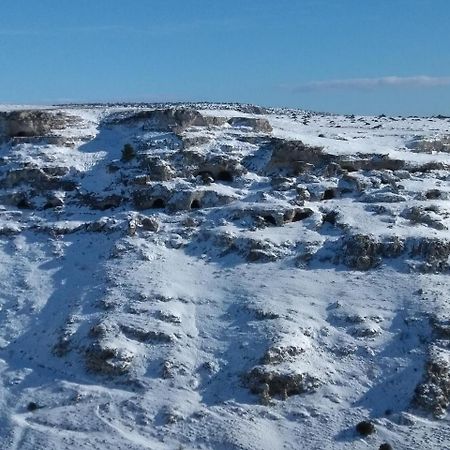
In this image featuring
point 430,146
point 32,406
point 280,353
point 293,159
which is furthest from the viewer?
point 430,146

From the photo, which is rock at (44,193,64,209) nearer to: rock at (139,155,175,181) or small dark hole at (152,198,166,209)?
rock at (139,155,175,181)

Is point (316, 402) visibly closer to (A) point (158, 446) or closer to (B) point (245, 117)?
(A) point (158, 446)

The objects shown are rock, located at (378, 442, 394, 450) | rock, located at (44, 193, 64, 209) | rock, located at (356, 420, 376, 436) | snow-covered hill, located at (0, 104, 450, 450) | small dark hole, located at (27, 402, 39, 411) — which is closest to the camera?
rock, located at (378, 442, 394, 450)

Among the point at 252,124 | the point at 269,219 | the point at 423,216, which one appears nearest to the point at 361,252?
the point at 423,216

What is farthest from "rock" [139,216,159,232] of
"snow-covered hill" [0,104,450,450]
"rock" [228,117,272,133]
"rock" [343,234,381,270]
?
"rock" [228,117,272,133]

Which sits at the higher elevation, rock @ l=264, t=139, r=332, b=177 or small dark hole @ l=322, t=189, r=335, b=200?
rock @ l=264, t=139, r=332, b=177

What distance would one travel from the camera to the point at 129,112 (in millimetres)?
55031

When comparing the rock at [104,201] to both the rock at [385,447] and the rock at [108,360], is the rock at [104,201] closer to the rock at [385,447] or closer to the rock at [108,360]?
the rock at [108,360]

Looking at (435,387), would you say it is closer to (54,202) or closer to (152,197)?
(152,197)

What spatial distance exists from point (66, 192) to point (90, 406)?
61.3ft

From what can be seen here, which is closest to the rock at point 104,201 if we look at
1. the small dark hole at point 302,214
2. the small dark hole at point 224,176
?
the small dark hole at point 224,176

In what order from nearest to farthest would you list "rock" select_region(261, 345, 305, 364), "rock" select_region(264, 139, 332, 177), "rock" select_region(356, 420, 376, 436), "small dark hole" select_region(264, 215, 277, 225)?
"rock" select_region(356, 420, 376, 436) < "rock" select_region(261, 345, 305, 364) < "small dark hole" select_region(264, 215, 277, 225) < "rock" select_region(264, 139, 332, 177)

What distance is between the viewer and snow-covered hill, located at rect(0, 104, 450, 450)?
27719mm

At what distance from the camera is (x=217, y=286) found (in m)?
34.9
